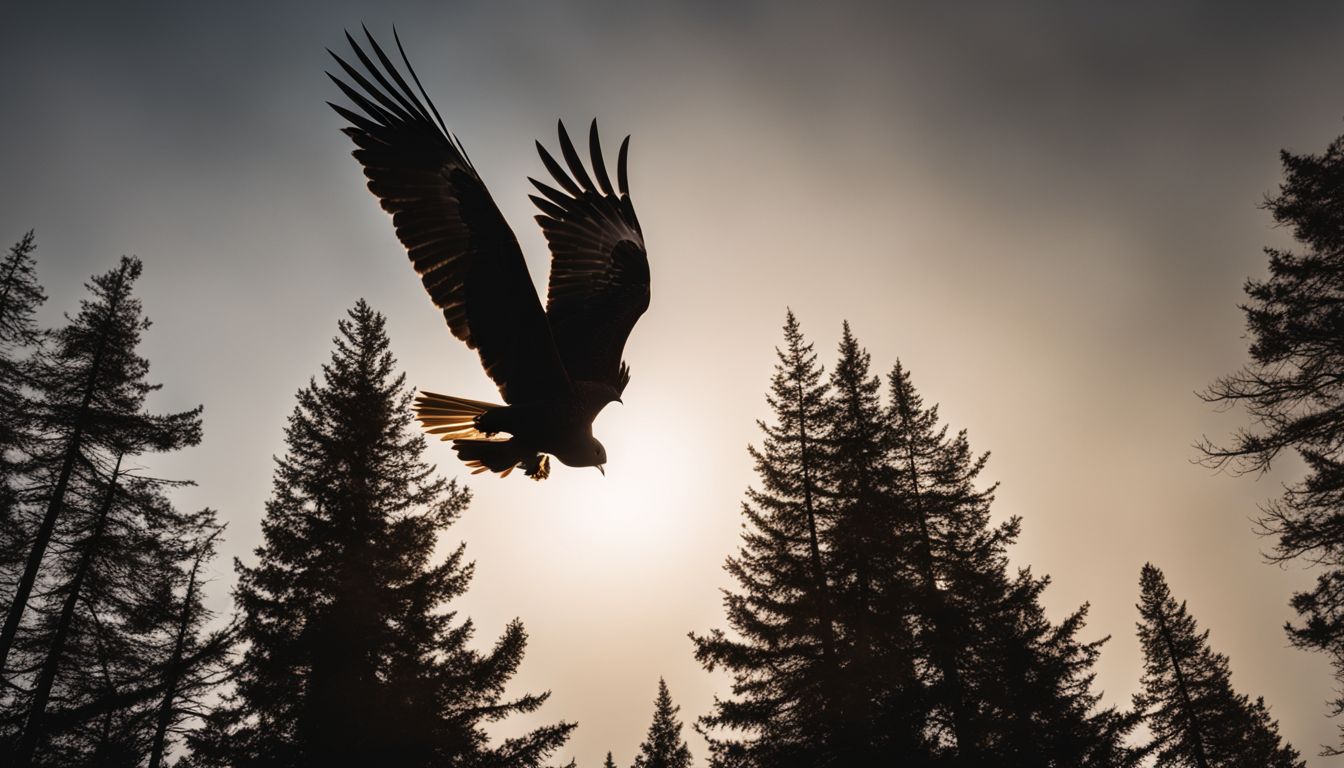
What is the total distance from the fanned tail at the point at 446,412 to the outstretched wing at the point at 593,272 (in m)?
1.17

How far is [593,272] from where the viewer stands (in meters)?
8.55

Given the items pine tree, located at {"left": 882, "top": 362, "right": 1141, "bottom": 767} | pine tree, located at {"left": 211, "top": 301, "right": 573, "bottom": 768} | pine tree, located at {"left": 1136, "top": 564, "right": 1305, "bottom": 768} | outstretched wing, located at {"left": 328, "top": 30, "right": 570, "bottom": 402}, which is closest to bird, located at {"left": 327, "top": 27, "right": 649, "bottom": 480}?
outstretched wing, located at {"left": 328, "top": 30, "right": 570, "bottom": 402}

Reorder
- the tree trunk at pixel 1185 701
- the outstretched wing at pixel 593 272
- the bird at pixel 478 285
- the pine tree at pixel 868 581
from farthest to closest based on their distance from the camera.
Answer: the tree trunk at pixel 1185 701 → the pine tree at pixel 868 581 → the outstretched wing at pixel 593 272 → the bird at pixel 478 285

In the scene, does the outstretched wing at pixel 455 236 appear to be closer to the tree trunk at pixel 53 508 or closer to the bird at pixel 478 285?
the bird at pixel 478 285

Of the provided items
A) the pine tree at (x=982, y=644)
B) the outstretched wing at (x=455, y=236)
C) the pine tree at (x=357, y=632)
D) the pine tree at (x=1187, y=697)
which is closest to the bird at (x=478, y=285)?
the outstretched wing at (x=455, y=236)

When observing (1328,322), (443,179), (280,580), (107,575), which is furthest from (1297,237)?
(107,575)

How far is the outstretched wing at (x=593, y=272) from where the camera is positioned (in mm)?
7820

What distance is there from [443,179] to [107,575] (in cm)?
1332

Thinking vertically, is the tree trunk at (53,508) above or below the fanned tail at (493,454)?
above

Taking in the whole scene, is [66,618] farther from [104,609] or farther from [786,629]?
[786,629]

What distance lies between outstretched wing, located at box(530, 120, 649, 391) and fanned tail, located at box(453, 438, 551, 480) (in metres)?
1.13

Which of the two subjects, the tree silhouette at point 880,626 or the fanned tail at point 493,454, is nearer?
the fanned tail at point 493,454

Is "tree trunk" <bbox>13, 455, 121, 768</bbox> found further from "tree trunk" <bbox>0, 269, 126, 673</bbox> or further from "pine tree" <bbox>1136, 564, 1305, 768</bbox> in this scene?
"pine tree" <bbox>1136, 564, 1305, 768</bbox>

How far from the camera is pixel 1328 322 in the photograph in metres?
11.4
